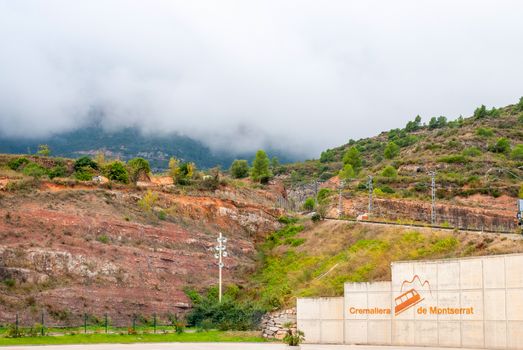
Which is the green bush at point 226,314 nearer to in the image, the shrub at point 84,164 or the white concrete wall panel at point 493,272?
the white concrete wall panel at point 493,272

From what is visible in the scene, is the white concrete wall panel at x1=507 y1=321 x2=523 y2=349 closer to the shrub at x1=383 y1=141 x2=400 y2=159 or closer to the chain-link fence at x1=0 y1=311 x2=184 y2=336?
the chain-link fence at x1=0 y1=311 x2=184 y2=336

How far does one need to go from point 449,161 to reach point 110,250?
66442 millimetres

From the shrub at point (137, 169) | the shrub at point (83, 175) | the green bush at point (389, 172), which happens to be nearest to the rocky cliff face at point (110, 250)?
the shrub at point (83, 175)

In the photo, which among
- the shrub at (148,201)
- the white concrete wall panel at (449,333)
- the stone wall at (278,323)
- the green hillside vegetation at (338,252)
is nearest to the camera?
the white concrete wall panel at (449,333)

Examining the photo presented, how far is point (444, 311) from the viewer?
130 feet

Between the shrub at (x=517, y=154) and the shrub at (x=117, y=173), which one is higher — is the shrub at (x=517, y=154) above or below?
above

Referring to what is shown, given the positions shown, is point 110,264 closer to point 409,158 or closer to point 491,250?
point 491,250

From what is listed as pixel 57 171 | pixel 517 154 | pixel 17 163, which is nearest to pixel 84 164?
pixel 57 171

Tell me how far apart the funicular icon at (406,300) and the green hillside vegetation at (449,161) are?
161ft

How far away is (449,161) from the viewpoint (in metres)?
111

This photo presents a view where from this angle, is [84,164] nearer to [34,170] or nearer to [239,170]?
[34,170]

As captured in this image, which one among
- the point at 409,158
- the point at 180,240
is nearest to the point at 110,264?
the point at 180,240

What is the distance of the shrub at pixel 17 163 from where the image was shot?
259ft

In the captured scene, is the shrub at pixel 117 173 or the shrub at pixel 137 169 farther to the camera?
the shrub at pixel 137 169
